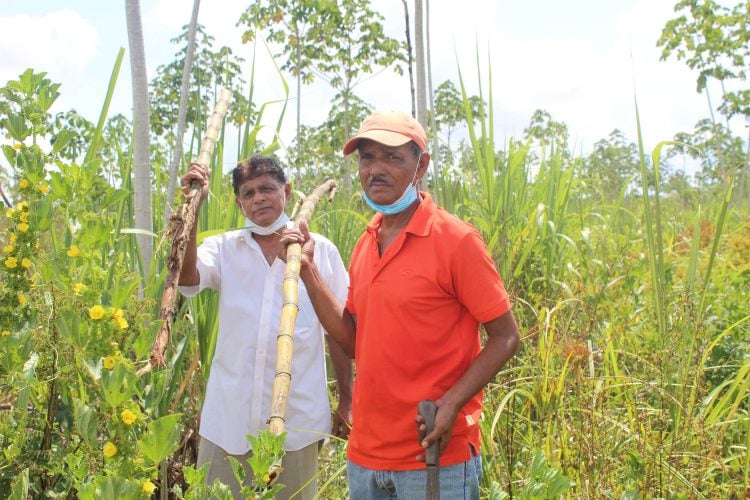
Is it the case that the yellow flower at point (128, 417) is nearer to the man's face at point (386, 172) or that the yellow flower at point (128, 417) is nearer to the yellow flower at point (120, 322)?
the yellow flower at point (120, 322)

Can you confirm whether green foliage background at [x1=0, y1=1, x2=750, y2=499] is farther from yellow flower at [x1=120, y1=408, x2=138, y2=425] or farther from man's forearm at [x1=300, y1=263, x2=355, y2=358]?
man's forearm at [x1=300, y1=263, x2=355, y2=358]

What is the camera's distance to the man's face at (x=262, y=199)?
2.37 metres

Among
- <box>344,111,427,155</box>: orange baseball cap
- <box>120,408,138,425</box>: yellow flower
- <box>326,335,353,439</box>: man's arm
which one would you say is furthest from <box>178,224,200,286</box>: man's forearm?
<box>120,408,138,425</box>: yellow flower

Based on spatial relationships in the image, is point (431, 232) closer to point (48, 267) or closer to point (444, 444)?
point (444, 444)

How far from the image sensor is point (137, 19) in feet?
8.23

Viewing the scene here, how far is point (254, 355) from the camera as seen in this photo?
7.41 ft

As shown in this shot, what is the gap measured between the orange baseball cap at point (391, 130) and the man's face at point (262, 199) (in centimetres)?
56

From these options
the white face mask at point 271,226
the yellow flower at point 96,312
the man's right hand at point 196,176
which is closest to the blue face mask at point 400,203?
the man's right hand at point 196,176

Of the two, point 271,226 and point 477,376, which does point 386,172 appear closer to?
point 477,376

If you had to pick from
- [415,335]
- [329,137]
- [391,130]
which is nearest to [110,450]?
[415,335]

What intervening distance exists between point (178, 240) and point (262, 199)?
0.64 meters

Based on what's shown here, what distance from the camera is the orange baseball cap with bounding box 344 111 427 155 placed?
179cm

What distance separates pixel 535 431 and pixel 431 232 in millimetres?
1128

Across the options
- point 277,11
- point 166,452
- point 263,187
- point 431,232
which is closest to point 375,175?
point 431,232
